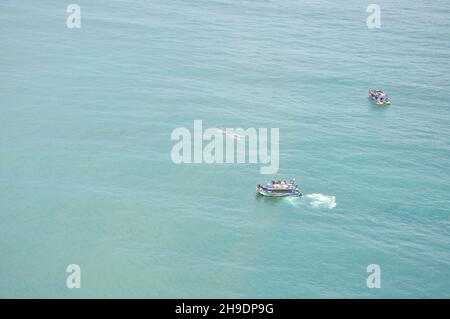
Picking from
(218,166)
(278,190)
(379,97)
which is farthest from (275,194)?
(379,97)

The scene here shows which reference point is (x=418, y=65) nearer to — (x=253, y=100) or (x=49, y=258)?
(x=253, y=100)

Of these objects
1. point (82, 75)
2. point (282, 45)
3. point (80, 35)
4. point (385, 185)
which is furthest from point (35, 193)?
point (282, 45)

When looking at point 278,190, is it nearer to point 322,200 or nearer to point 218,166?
point 322,200

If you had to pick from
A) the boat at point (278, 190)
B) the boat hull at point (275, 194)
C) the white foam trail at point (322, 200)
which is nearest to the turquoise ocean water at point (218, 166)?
the white foam trail at point (322, 200)

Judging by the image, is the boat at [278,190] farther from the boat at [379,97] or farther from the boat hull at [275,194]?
the boat at [379,97]

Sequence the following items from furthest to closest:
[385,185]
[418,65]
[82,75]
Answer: [418,65] → [82,75] → [385,185]

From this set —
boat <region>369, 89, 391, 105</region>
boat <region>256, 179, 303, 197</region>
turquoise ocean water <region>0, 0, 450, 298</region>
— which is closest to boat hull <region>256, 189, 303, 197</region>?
boat <region>256, 179, 303, 197</region>

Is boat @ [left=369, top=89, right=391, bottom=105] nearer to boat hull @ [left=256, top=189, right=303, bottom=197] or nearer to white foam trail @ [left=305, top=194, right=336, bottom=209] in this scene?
white foam trail @ [left=305, top=194, right=336, bottom=209]
